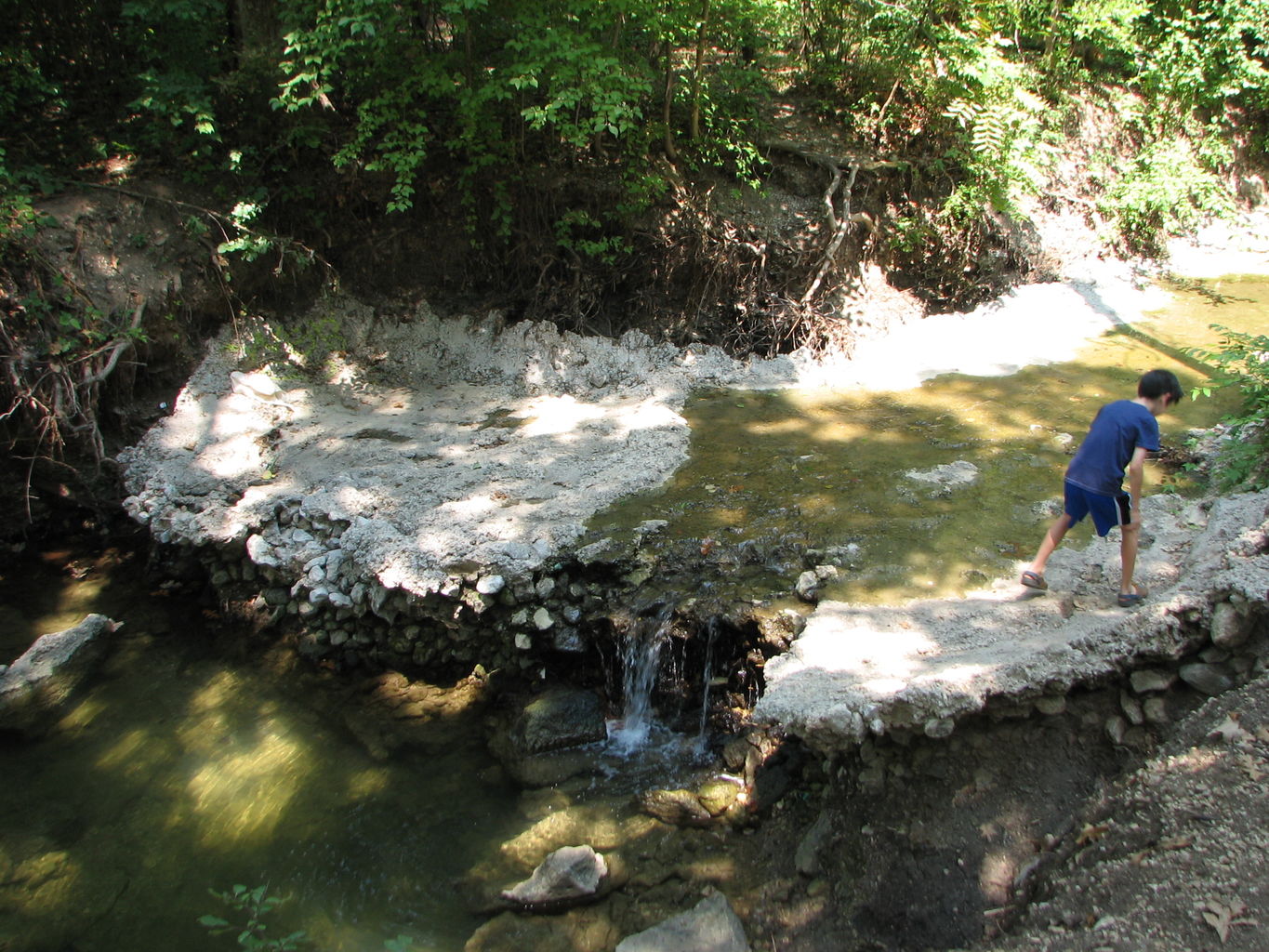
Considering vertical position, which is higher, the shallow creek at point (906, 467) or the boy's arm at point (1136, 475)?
the boy's arm at point (1136, 475)

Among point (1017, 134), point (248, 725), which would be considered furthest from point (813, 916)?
point (1017, 134)

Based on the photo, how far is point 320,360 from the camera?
764 centimetres

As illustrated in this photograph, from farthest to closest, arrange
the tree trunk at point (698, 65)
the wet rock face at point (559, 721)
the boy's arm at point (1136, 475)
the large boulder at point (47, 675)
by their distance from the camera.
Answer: the tree trunk at point (698, 65) < the large boulder at point (47, 675) < the wet rock face at point (559, 721) < the boy's arm at point (1136, 475)

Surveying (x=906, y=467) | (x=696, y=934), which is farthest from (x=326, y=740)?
(x=906, y=467)

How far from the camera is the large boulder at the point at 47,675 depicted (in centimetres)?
487

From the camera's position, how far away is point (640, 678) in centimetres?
473

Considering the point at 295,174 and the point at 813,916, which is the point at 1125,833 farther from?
the point at 295,174

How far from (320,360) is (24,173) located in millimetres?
2748

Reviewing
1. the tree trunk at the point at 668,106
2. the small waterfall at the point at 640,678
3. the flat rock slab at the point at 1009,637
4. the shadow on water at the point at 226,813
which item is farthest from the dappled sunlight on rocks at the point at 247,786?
the tree trunk at the point at 668,106

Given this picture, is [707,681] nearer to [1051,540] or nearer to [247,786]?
[1051,540]

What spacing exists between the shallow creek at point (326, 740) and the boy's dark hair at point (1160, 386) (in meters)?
1.31

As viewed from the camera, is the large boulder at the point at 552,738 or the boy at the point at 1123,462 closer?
the boy at the point at 1123,462

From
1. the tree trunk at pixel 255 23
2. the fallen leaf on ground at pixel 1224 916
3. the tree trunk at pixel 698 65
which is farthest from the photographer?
the tree trunk at pixel 698 65

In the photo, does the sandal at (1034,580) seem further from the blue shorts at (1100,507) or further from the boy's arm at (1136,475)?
the boy's arm at (1136,475)
